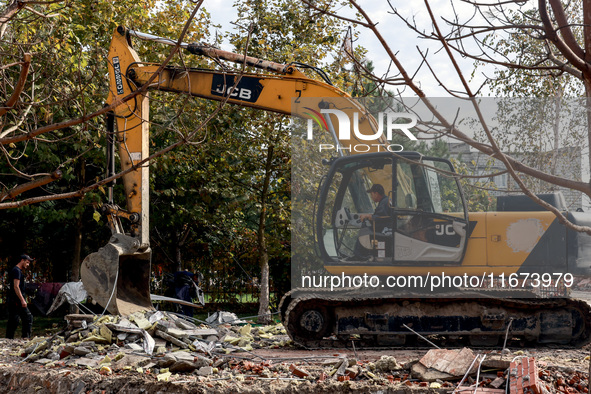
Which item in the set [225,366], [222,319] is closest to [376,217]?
[225,366]

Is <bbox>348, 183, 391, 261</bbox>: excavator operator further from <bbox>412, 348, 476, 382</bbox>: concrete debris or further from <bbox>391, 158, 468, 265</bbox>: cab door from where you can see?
<bbox>412, 348, 476, 382</bbox>: concrete debris

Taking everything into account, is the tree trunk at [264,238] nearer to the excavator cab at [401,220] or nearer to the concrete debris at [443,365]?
the excavator cab at [401,220]

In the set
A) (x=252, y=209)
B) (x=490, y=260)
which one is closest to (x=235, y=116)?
(x=252, y=209)

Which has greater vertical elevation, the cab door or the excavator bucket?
the cab door

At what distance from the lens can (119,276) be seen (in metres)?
9.08

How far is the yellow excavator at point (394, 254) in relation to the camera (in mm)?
8469

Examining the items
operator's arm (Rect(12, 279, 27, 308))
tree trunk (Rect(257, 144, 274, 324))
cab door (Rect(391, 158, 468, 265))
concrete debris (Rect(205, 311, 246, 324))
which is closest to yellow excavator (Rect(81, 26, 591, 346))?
cab door (Rect(391, 158, 468, 265))

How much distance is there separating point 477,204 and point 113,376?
5078 mm

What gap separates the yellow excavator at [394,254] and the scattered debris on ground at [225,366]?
0.43m

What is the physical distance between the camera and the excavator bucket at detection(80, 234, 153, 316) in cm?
859

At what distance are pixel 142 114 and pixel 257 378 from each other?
4264 mm

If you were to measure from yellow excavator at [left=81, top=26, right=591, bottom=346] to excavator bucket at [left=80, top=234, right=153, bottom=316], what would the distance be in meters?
0.02

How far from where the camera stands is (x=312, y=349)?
Result: 9.12 m

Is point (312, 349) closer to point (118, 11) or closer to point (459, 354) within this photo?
point (459, 354)
